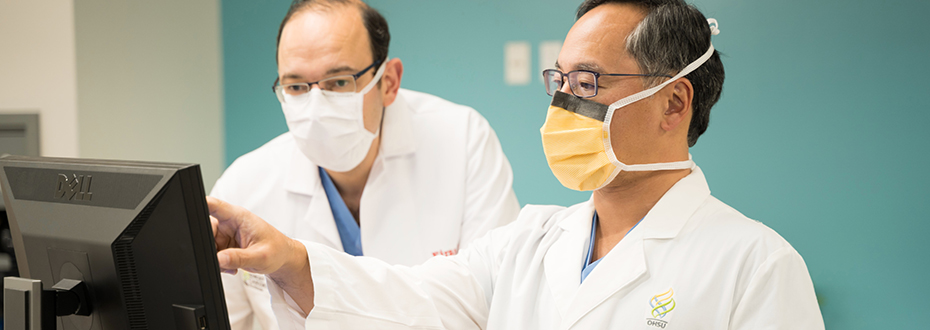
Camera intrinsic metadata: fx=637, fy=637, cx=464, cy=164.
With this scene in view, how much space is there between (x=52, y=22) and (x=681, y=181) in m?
2.35

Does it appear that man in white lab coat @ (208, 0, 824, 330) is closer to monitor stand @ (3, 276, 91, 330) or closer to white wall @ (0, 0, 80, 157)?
monitor stand @ (3, 276, 91, 330)

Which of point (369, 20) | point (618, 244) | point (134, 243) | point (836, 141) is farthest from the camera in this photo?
point (836, 141)

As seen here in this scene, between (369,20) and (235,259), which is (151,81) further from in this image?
(235,259)

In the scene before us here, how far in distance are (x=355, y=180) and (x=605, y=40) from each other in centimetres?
101

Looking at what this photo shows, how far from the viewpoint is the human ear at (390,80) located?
183 cm

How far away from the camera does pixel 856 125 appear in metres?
2.08

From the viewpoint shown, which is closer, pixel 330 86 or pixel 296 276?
pixel 296 276

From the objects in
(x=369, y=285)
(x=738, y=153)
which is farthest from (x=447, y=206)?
(x=738, y=153)

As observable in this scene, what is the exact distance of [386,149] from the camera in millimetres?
1858

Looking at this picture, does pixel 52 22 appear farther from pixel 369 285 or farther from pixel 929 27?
pixel 929 27

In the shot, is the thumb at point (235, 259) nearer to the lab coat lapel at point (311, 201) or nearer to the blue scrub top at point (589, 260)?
the blue scrub top at point (589, 260)

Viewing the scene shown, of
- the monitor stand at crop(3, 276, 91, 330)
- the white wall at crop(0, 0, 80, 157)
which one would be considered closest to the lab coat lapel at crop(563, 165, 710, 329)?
the monitor stand at crop(3, 276, 91, 330)

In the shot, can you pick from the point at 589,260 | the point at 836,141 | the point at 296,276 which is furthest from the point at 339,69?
the point at 836,141

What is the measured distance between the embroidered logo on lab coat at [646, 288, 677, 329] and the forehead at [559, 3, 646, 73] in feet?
1.21
